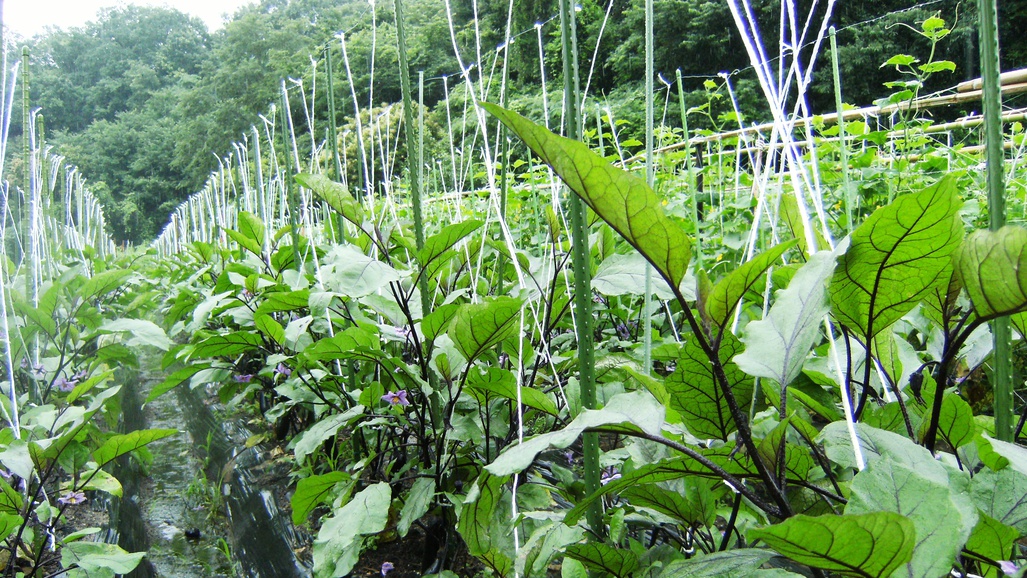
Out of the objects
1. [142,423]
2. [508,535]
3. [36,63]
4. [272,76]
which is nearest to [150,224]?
[36,63]

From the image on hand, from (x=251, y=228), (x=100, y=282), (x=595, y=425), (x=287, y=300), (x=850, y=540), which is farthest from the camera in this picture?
(x=251, y=228)

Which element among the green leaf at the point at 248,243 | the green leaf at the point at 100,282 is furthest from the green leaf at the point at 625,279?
the green leaf at the point at 248,243

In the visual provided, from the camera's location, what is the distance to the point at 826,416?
25.9 inches

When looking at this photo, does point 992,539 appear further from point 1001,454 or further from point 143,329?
point 143,329

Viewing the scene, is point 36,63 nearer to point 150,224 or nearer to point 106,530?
point 150,224

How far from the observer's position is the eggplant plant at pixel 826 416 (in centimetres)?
39

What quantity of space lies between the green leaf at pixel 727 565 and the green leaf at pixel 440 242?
26.5 inches

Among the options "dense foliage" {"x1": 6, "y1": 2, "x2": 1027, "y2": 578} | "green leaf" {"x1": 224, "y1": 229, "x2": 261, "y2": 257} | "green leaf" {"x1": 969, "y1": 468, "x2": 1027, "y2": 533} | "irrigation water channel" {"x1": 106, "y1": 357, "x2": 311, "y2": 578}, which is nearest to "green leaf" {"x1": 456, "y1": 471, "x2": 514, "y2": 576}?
"dense foliage" {"x1": 6, "y1": 2, "x2": 1027, "y2": 578}

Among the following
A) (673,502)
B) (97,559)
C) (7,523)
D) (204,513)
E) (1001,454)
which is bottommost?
(204,513)

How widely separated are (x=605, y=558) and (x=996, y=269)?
378 millimetres

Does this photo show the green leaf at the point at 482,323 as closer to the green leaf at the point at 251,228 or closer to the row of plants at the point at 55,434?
the row of plants at the point at 55,434

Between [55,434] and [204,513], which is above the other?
[55,434]

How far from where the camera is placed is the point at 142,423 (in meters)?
3.09

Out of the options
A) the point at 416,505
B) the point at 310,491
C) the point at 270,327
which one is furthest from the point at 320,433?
the point at 270,327
